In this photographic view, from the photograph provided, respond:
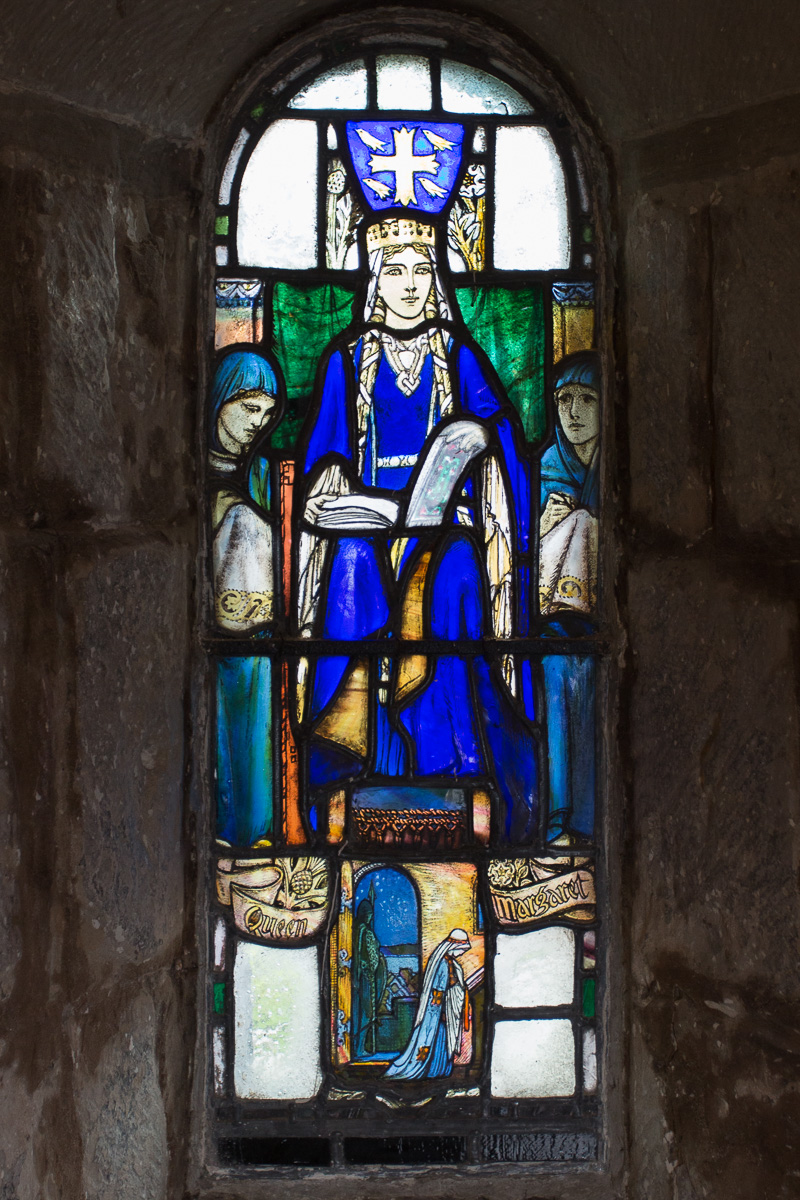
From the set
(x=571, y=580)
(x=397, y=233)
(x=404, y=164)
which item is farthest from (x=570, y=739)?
Answer: (x=404, y=164)

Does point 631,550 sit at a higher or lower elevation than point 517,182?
lower

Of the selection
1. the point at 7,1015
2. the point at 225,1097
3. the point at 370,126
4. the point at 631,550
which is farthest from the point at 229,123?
the point at 225,1097

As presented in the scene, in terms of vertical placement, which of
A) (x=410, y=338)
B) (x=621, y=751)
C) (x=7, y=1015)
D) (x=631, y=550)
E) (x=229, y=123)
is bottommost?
(x=7, y=1015)

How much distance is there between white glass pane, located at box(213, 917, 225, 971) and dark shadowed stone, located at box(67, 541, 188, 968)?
9 cm

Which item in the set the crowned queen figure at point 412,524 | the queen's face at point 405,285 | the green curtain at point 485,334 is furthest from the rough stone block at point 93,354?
the queen's face at point 405,285

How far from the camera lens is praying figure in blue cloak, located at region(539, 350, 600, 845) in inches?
84.1

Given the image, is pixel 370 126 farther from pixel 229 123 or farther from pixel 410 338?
pixel 410 338

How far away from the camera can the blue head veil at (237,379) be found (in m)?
2.15

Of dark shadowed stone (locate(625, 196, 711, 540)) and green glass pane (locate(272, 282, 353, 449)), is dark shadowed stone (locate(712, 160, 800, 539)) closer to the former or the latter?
dark shadowed stone (locate(625, 196, 711, 540))

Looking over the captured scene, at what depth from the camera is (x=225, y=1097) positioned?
2.13 metres

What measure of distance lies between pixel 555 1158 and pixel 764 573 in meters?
1.33

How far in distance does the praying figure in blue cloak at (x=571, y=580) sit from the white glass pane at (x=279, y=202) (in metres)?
0.64

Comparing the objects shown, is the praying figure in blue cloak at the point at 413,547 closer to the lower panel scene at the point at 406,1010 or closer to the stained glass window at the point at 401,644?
the stained glass window at the point at 401,644

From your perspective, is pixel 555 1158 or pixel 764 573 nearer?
pixel 764 573
